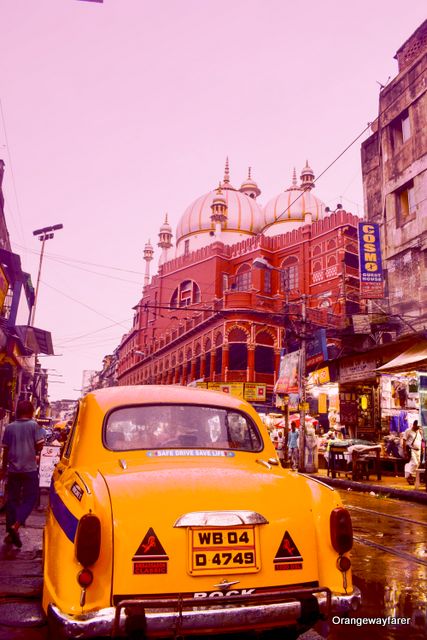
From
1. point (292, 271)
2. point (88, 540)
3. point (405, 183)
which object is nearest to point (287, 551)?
point (88, 540)

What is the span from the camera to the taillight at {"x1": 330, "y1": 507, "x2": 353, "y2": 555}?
3250mm

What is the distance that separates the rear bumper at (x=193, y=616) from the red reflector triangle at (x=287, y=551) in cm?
19

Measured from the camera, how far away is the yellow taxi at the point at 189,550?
276 centimetres

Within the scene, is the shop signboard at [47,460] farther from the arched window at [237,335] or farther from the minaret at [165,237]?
the minaret at [165,237]

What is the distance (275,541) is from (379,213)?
22.8m

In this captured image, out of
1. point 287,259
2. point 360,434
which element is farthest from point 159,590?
point 287,259

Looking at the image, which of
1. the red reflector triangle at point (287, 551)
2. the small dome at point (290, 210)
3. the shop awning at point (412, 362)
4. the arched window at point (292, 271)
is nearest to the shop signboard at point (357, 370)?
the shop awning at point (412, 362)

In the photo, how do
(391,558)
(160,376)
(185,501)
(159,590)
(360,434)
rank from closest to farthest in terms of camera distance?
1. (159,590)
2. (185,501)
3. (391,558)
4. (360,434)
5. (160,376)

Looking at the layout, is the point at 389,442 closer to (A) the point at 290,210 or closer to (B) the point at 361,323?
(B) the point at 361,323

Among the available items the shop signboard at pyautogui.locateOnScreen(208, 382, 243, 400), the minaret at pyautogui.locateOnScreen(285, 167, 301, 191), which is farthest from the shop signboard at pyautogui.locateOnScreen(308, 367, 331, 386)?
the minaret at pyautogui.locateOnScreen(285, 167, 301, 191)

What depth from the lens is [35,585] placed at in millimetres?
4891

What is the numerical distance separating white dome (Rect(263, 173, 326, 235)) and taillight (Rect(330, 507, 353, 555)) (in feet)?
156

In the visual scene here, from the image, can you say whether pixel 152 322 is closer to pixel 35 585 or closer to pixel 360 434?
pixel 360 434

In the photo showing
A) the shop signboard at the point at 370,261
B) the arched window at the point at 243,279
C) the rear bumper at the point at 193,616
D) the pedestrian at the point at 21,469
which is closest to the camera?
the rear bumper at the point at 193,616
